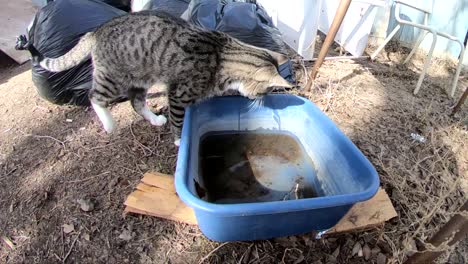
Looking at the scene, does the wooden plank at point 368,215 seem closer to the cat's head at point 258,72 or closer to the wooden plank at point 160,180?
the cat's head at point 258,72

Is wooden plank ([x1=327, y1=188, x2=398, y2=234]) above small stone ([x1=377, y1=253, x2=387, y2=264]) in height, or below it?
above

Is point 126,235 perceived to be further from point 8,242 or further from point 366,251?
point 366,251

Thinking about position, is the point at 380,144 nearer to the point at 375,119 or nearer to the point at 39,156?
the point at 375,119

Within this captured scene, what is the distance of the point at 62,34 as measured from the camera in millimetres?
2469

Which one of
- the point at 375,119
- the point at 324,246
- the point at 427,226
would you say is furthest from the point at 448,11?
the point at 324,246

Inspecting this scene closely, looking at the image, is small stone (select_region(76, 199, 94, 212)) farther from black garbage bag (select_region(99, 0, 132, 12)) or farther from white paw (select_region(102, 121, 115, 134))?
black garbage bag (select_region(99, 0, 132, 12))

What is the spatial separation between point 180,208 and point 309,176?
34.1 inches

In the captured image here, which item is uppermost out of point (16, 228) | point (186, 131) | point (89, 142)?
point (186, 131)

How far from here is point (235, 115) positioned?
2.35 meters

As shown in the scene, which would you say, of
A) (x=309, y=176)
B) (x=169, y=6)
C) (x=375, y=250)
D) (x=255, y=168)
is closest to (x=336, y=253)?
(x=375, y=250)

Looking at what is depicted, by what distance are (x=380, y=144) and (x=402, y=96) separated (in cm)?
92

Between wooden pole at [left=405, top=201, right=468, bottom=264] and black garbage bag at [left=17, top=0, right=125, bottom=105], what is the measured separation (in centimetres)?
256

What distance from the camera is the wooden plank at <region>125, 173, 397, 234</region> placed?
6.19 ft

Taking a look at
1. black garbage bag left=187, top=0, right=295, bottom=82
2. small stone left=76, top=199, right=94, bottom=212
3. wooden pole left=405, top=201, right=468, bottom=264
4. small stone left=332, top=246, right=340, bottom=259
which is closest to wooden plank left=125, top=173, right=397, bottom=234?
small stone left=332, top=246, right=340, bottom=259
